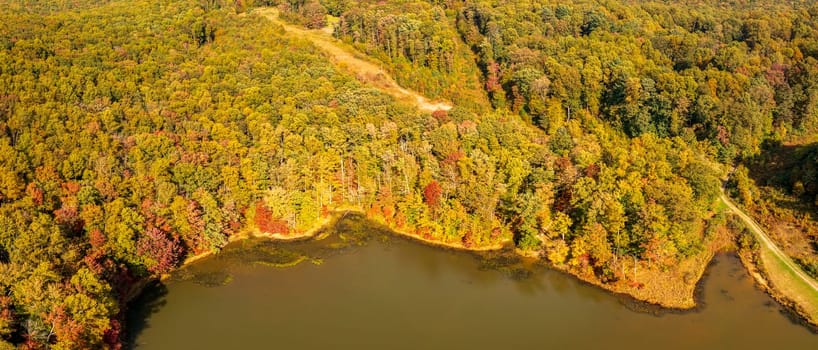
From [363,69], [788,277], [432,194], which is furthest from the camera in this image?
[363,69]

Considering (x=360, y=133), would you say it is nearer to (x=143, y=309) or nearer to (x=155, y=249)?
(x=155, y=249)

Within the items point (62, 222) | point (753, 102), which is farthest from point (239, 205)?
point (753, 102)

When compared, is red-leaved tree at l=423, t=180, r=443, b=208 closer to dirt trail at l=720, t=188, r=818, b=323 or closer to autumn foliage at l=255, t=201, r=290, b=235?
autumn foliage at l=255, t=201, r=290, b=235

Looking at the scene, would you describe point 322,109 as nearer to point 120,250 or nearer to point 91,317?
point 120,250

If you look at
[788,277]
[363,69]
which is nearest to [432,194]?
[363,69]

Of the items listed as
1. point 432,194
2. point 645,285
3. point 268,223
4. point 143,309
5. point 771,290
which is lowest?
point 143,309
